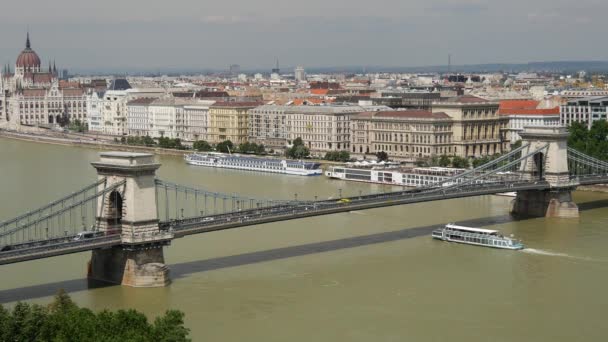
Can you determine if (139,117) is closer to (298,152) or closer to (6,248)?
(298,152)

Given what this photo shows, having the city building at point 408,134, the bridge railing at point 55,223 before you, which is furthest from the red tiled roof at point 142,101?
the bridge railing at point 55,223

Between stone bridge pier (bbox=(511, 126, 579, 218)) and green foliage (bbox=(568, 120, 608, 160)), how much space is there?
16.0 feet

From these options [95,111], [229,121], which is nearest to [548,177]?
[229,121]

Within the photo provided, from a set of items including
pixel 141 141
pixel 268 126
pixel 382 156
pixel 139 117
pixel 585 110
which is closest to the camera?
pixel 382 156

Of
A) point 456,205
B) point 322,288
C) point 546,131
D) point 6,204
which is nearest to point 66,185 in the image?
point 6,204

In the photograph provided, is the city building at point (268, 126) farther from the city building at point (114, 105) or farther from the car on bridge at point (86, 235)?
the car on bridge at point (86, 235)

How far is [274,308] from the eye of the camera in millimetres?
14883

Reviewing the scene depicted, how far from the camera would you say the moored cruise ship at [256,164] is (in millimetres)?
33938

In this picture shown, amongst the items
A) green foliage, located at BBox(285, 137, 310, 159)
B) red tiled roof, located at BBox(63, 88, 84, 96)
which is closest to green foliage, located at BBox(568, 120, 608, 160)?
green foliage, located at BBox(285, 137, 310, 159)

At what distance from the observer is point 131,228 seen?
53.5ft

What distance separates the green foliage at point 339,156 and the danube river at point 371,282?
12.9 metres

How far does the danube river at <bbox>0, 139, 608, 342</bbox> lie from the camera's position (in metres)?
14.1

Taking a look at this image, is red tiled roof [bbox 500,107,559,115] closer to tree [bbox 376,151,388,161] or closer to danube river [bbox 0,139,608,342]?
tree [bbox 376,151,388,161]

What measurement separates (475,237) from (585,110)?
67.8ft
